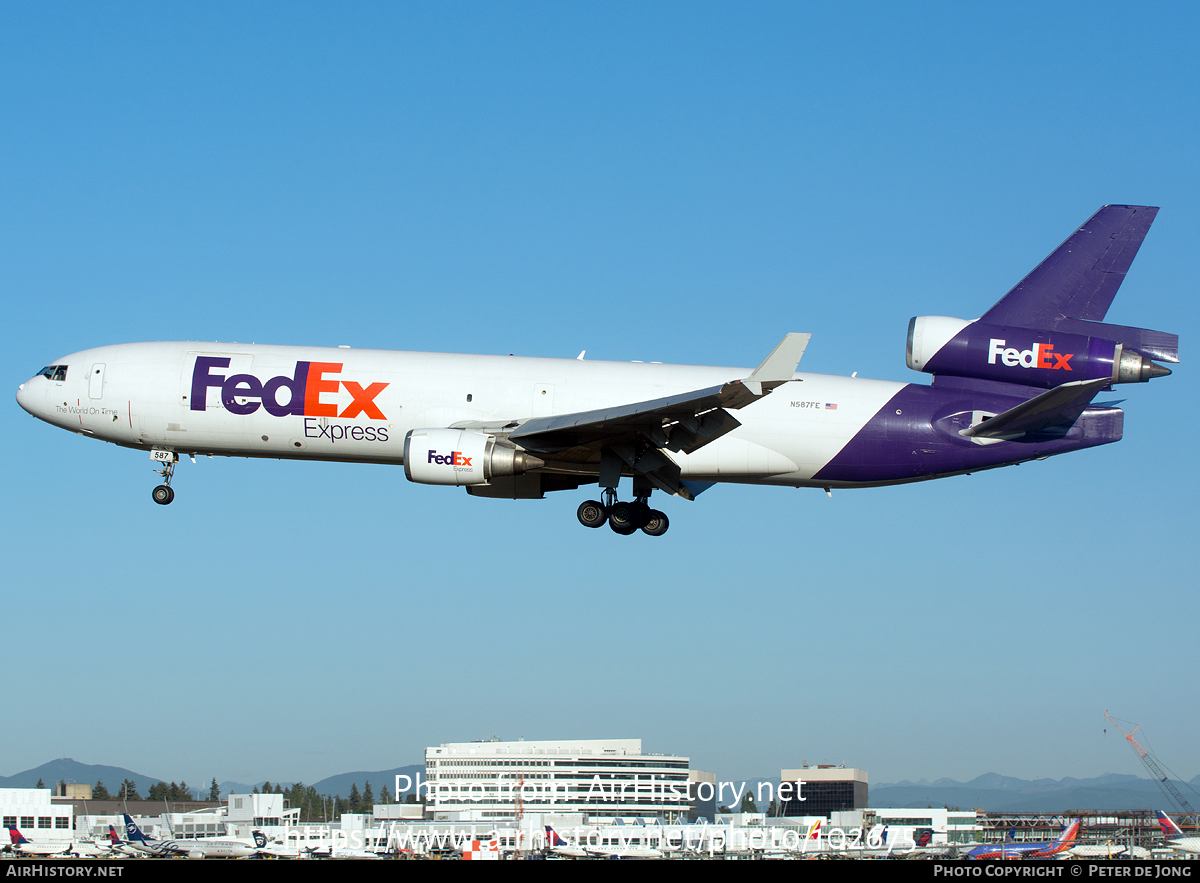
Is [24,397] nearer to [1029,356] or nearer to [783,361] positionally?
[783,361]

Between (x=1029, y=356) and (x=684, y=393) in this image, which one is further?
(x=1029, y=356)

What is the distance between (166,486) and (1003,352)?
26318 millimetres

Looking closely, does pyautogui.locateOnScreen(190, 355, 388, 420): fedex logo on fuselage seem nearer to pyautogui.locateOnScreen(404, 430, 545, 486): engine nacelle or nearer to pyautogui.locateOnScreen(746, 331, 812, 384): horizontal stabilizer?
pyautogui.locateOnScreen(404, 430, 545, 486): engine nacelle

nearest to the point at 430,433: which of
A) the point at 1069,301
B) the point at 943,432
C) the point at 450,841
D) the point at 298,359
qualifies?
the point at 298,359

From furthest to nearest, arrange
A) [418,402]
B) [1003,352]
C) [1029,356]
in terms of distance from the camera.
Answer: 1. [418,402]
2. [1003,352]
3. [1029,356]

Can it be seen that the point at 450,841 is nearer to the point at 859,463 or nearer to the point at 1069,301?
the point at 859,463

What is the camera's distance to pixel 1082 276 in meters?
35.2

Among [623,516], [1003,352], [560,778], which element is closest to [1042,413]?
[1003,352]

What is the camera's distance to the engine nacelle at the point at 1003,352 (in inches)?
1321

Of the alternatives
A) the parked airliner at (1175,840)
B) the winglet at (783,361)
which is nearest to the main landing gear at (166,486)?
the winglet at (783,361)

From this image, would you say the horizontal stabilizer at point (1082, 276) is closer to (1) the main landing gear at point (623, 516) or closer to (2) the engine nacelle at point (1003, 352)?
(2) the engine nacelle at point (1003, 352)

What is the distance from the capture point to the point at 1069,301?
3503cm
